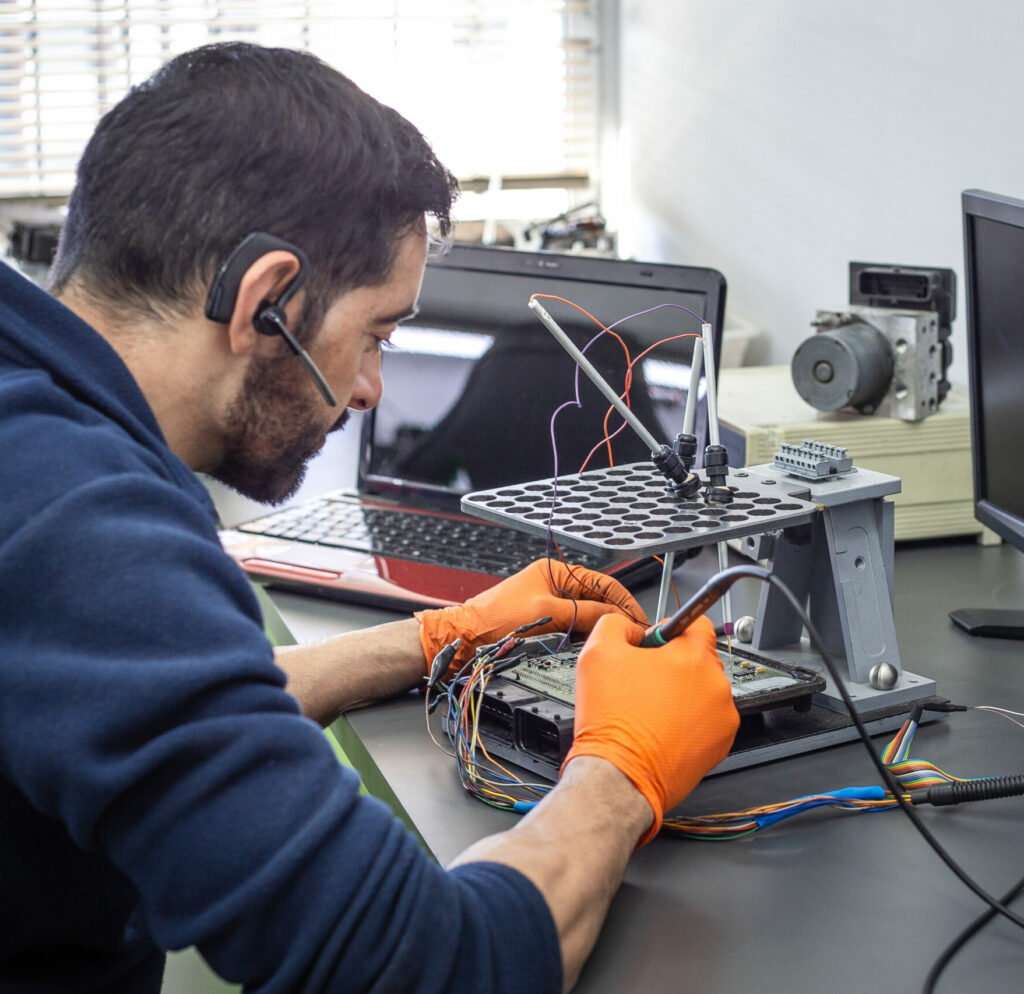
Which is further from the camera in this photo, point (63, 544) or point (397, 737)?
point (397, 737)

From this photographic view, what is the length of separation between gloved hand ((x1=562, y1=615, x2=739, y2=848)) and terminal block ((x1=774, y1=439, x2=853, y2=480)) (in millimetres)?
198

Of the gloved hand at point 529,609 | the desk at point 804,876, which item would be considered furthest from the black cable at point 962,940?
the gloved hand at point 529,609

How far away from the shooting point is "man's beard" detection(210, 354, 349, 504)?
2.66ft

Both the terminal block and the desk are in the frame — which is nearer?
the desk

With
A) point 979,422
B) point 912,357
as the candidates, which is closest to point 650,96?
point 912,357

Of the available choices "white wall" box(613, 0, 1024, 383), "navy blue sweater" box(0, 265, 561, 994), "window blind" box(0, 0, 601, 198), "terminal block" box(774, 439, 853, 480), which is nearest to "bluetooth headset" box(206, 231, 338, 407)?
"navy blue sweater" box(0, 265, 561, 994)

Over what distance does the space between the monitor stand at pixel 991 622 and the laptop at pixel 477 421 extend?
0.33 m

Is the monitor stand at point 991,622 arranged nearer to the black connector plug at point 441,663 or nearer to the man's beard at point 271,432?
the black connector plug at point 441,663

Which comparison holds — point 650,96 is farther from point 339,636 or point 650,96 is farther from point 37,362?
point 37,362

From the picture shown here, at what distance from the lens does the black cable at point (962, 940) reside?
2.06ft

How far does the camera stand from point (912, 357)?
1.36 m

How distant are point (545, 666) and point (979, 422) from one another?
577mm

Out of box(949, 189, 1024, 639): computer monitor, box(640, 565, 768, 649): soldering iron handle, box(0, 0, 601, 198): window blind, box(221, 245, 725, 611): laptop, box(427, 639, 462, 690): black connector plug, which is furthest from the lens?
box(0, 0, 601, 198): window blind

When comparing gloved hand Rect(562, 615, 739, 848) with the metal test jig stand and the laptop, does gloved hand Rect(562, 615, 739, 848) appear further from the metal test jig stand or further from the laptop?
the laptop
